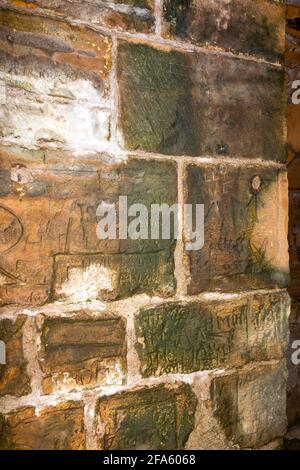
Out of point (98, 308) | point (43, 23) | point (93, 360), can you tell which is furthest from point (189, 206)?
point (43, 23)

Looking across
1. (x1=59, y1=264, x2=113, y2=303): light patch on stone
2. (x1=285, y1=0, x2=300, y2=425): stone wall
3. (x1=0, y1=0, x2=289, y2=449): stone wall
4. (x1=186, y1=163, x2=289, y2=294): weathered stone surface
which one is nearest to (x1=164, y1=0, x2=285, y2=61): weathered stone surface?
(x1=0, y1=0, x2=289, y2=449): stone wall

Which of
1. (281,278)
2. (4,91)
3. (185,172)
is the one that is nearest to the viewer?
(4,91)

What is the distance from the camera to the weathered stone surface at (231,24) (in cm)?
112

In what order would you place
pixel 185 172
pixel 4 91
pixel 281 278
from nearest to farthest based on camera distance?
pixel 4 91 < pixel 185 172 < pixel 281 278

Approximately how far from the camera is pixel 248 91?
1213 millimetres

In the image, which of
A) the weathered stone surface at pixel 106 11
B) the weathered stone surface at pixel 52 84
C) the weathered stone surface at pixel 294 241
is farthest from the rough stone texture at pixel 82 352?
the weathered stone surface at pixel 294 241

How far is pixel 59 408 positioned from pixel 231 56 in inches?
43.9

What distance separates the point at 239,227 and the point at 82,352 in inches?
23.3

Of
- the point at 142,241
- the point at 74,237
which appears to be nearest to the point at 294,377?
the point at 142,241

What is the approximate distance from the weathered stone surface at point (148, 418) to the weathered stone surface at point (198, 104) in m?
0.69

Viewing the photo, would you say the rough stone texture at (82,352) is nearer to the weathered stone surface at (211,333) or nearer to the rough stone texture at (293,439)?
the weathered stone surface at (211,333)

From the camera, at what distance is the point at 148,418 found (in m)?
1.08

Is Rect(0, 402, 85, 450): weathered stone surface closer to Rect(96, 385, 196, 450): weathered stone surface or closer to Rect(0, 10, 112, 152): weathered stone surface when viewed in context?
Rect(96, 385, 196, 450): weathered stone surface
